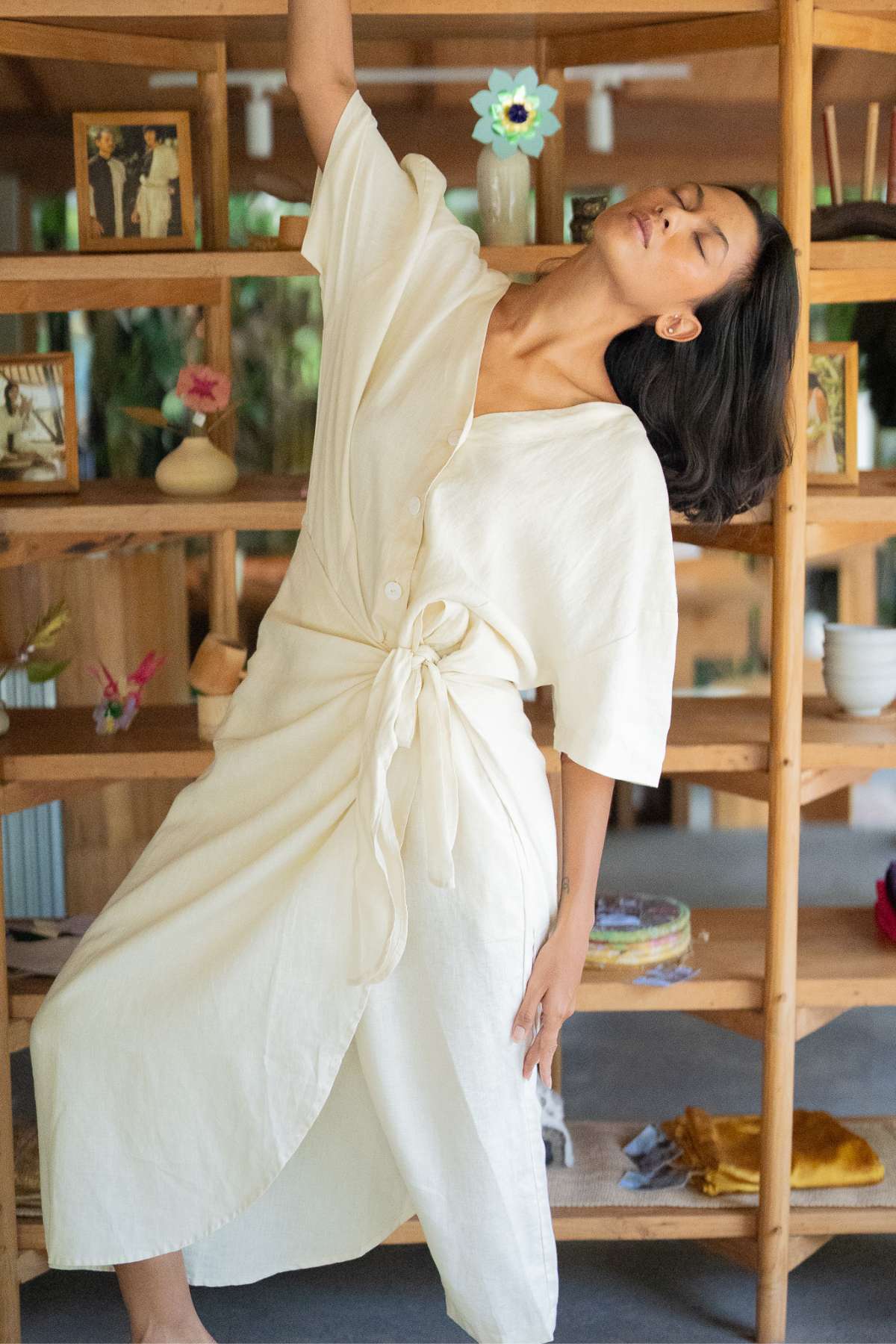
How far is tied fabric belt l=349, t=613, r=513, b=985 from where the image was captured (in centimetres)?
194

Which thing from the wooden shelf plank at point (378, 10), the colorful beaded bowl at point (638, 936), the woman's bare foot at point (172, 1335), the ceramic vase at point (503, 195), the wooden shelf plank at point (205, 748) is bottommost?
the woman's bare foot at point (172, 1335)

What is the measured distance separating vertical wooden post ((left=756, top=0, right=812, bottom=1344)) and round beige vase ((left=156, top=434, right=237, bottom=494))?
1.00m

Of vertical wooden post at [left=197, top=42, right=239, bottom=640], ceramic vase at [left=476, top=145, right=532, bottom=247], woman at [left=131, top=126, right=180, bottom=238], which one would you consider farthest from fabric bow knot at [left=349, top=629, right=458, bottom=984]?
woman at [left=131, top=126, right=180, bottom=238]

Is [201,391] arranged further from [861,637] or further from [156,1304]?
[156,1304]

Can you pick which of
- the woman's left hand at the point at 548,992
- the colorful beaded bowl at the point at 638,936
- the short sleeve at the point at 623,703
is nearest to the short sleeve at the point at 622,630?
the short sleeve at the point at 623,703

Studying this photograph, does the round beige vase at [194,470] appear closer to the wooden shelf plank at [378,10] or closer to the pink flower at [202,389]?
the pink flower at [202,389]

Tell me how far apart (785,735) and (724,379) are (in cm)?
69

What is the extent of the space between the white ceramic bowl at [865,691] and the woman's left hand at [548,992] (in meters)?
1.00

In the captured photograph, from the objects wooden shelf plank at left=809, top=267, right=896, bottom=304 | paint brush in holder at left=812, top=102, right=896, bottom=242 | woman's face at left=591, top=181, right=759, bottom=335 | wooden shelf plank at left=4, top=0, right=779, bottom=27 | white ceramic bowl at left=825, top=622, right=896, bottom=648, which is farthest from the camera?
white ceramic bowl at left=825, top=622, right=896, bottom=648

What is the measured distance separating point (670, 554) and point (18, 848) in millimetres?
3272

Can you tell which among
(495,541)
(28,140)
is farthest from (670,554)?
(28,140)

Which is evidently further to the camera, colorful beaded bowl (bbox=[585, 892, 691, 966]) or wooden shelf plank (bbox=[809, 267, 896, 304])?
colorful beaded bowl (bbox=[585, 892, 691, 966])

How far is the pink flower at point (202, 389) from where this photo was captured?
2.64 metres

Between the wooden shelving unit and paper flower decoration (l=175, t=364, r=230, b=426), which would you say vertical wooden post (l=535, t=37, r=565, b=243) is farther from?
paper flower decoration (l=175, t=364, r=230, b=426)
